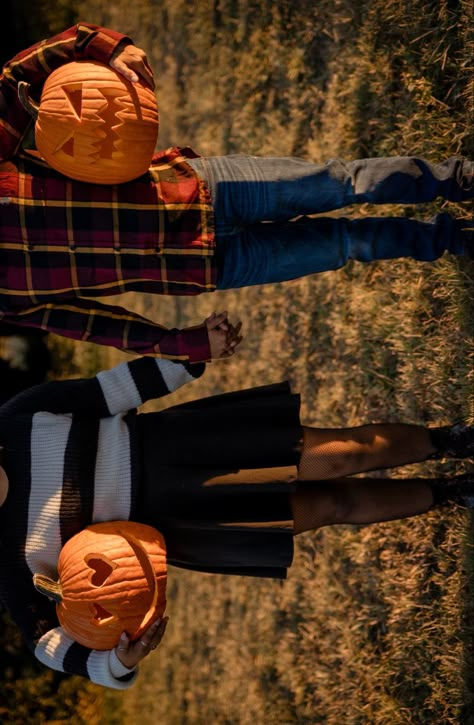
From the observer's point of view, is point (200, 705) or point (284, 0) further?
point (200, 705)

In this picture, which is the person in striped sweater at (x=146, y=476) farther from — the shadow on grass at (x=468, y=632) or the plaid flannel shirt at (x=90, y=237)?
the shadow on grass at (x=468, y=632)

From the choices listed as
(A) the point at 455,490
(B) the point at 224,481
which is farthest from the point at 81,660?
(A) the point at 455,490

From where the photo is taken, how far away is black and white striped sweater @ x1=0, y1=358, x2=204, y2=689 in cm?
206

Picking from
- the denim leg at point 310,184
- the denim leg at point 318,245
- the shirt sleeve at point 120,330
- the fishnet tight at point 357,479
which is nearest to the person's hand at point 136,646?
the fishnet tight at point 357,479

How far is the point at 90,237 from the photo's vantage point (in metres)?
2.02

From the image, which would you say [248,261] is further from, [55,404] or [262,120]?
[262,120]

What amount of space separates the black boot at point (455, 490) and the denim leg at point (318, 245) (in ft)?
2.28

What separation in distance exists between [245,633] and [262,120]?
2.36 meters

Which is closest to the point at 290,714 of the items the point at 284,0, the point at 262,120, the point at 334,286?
the point at 334,286

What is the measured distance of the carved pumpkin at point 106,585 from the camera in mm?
1948

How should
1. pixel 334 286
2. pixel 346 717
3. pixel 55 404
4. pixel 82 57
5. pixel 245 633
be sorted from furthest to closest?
pixel 245 633 < pixel 334 286 < pixel 346 717 < pixel 55 404 < pixel 82 57

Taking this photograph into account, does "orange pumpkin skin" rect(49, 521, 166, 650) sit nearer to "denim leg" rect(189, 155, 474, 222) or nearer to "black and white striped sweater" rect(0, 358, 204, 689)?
"black and white striped sweater" rect(0, 358, 204, 689)

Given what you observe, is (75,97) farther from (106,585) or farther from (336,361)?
(336,361)

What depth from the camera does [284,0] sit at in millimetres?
3586
